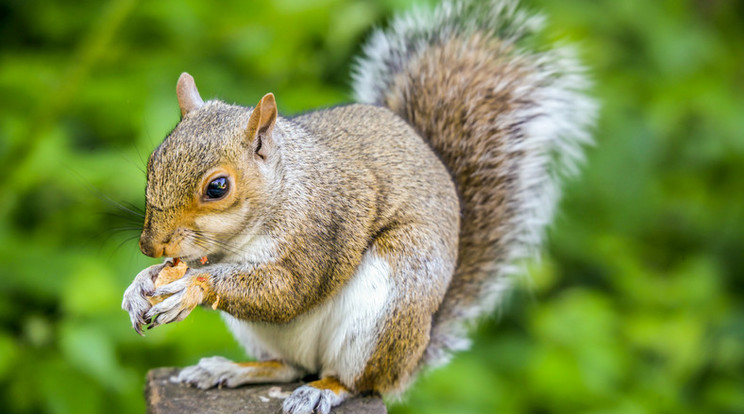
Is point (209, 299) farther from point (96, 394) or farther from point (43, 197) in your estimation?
point (43, 197)

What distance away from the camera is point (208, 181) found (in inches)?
47.4

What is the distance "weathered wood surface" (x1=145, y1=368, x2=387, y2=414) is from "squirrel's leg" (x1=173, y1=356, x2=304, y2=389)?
0.01 metres

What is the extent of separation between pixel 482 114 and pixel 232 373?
2.44 ft

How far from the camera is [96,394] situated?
6.22 ft

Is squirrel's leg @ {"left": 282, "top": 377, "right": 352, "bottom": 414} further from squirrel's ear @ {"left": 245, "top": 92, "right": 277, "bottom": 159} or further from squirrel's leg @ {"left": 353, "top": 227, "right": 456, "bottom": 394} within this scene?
squirrel's ear @ {"left": 245, "top": 92, "right": 277, "bottom": 159}

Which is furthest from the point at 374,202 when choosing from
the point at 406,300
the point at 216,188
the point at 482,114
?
the point at 482,114

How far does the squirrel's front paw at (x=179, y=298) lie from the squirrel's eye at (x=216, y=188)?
0.43ft

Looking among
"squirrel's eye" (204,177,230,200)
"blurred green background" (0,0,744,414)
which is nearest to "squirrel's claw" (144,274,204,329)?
"squirrel's eye" (204,177,230,200)

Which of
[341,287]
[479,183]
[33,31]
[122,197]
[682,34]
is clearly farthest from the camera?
[682,34]

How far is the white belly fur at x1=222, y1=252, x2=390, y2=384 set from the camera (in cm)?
139

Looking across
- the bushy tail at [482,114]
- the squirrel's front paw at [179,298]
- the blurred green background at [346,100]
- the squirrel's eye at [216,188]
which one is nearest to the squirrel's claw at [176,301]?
the squirrel's front paw at [179,298]

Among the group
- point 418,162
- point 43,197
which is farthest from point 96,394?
point 418,162

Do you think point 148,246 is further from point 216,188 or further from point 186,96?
point 186,96

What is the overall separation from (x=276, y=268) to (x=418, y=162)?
36 centimetres
